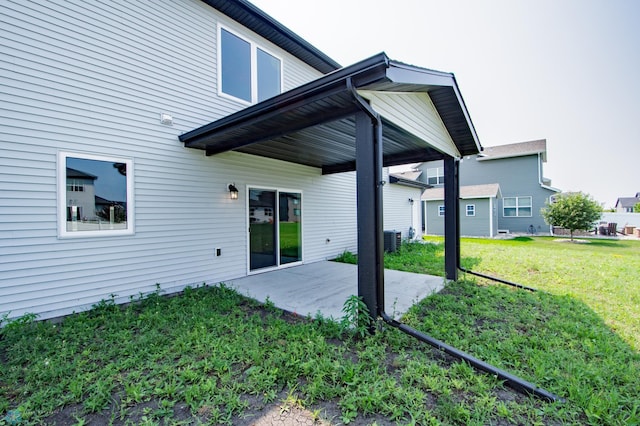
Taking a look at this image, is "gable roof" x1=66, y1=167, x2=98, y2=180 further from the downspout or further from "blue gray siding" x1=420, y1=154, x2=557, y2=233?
"blue gray siding" x1=420, y1=154, x2=557, y2=233

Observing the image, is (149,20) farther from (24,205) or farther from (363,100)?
(363,100)

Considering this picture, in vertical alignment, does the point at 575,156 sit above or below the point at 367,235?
above

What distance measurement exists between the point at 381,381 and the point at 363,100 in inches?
114

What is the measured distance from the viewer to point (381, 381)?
236cm

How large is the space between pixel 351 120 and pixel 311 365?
10.8ft

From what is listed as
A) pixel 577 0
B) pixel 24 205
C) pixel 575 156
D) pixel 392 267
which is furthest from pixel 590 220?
pixel 575 156

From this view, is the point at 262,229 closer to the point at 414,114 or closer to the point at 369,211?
the point at 369,211

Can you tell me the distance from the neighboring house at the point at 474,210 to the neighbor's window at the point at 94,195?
16904 mm

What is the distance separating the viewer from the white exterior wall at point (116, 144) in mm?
3574

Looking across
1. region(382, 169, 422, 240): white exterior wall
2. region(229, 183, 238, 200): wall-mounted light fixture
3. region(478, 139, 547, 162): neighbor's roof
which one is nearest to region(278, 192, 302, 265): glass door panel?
region(229, 183, 238, 200): wall-mounted light fixture

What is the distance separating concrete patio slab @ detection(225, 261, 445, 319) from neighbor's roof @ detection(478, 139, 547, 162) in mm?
15277

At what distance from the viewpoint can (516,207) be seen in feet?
60.1

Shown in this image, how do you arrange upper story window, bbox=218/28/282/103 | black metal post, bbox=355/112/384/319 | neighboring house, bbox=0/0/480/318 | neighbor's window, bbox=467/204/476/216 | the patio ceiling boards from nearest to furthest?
the patio ceiling boards, black metal post, bbox=355/112/384/319, neighboring house, bbox=0/0/480/318, upper story window, bbox=218/28/282/103, neighbor's window, bbox=467/204/476/216

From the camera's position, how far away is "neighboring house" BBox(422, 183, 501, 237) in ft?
54.6
